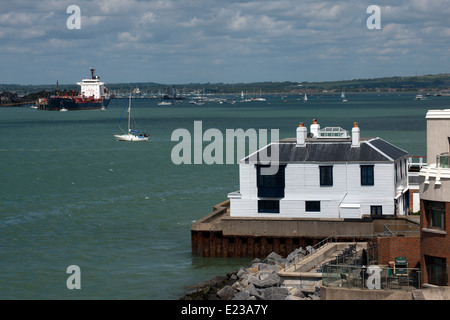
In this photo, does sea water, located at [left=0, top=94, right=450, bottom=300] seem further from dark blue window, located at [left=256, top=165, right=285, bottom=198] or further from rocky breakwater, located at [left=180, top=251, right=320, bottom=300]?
dark blue window, located at [left=256, top=165, right=285, bottom=198]

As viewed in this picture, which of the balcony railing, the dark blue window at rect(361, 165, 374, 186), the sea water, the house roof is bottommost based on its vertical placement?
the sea water

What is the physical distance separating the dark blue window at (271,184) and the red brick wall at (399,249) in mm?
14028

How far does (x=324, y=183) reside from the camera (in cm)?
4266

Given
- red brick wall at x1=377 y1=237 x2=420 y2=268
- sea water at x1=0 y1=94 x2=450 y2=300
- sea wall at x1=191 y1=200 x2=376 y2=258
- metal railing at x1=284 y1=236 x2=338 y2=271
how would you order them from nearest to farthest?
1. red brick wall at x1=377 y1=237 x2=420 y2=268
2. metal railing at x1=284 y1=236 x2=338 y2=271
3. sea water at x1=0 y1=94 x2=450 y2=300
4. sea wall at x1=191 y1=200 x2=376 y2=258

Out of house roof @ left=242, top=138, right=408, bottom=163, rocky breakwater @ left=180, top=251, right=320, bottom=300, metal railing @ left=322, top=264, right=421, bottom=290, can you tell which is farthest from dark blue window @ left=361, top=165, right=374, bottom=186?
metal railing @ left=322, top=264, right=421, bottom=290

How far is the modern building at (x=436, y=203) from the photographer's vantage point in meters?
24.3

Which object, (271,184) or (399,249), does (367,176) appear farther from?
(399,249)

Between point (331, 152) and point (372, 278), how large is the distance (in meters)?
17.8

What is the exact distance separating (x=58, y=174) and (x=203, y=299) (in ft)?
187

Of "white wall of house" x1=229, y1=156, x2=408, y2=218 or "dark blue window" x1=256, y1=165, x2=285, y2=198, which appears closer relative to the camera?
"white wall of house" x1=229, y1=156, x2=408, y2=218

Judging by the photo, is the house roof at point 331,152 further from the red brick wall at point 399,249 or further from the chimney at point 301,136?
the red brick wall at point 399,249

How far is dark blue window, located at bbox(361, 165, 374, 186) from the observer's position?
139 ft

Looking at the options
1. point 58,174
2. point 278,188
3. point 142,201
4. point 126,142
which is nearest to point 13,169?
point 58,174

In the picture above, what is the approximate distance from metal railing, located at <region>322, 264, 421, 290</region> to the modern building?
2.45 feet
